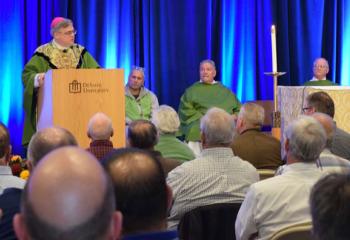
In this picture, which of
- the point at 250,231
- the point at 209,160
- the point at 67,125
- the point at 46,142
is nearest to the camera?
the point at 46,142

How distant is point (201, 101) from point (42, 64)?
2795 millimetres

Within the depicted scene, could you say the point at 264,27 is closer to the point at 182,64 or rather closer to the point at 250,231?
the point at 182,64

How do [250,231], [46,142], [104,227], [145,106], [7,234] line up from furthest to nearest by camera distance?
[145,106] < [250,231] < [46,142] < [7,234] < [104,227]

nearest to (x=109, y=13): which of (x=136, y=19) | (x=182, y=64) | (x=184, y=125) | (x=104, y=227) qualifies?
(x=136, y=19)

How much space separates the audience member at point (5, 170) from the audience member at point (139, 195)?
4.08 feet

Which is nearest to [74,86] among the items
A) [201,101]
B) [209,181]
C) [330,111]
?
[209,181]

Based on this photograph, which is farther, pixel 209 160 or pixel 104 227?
pixel 209 160

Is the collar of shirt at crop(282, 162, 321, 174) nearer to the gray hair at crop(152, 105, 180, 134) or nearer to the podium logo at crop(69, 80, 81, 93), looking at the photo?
the gray hair at crop(152, 105, 180, 134)

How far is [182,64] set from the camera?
854 cm

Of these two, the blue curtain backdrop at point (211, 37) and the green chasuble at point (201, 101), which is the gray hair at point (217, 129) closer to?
the green chasuble at point (201, 101)

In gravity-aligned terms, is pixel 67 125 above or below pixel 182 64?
below

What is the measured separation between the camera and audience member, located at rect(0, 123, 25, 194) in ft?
9.21

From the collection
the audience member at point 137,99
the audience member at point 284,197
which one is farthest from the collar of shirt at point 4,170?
the audience member at point 137,99

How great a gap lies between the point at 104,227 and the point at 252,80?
7676mm
